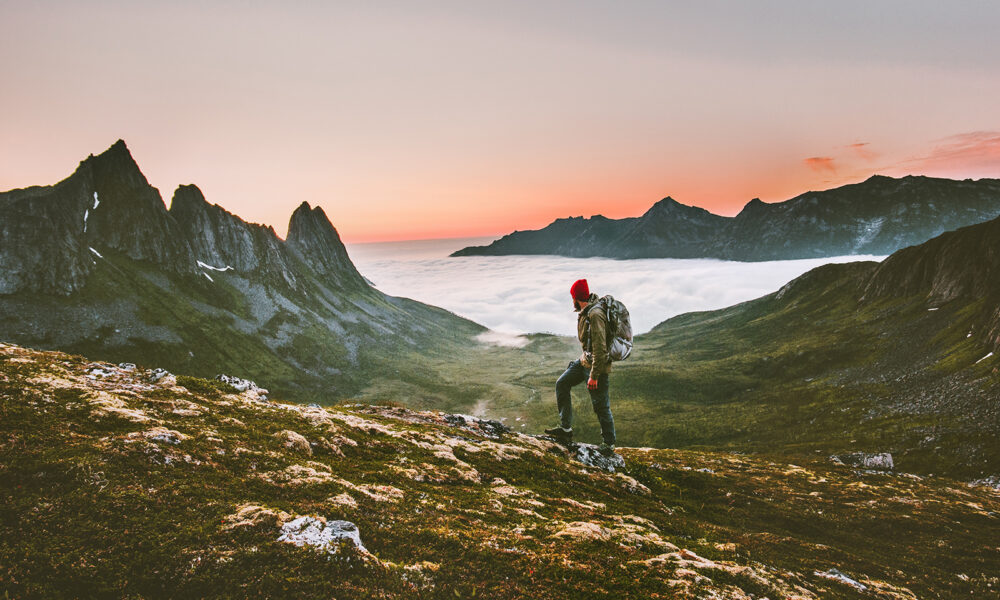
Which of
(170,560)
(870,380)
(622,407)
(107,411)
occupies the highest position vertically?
(107,411)

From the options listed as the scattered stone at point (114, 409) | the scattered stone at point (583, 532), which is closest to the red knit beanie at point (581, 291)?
the scattered stone at point (583, 532)

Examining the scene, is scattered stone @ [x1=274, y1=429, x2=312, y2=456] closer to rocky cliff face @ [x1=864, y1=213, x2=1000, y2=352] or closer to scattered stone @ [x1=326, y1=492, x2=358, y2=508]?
scattered stone @ [x1=326, y1=492, x2=358, y2=508]

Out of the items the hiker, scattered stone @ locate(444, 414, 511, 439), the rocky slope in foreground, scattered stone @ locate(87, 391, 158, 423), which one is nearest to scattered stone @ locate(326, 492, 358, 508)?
the rocky slope in foreground

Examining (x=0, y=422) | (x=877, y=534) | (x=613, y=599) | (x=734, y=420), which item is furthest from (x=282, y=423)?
(x=734, y=420)

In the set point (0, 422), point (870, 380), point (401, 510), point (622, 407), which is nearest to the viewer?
point (0, 422)

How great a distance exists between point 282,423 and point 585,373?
15492mm

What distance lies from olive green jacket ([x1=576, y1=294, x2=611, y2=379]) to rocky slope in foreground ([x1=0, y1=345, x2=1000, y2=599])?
604 centimetres

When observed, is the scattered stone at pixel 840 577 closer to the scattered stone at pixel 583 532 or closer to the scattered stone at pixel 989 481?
the scattered stone at pixel 583 532

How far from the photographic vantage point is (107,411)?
14828 millimetres

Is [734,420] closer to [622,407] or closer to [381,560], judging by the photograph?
[622,407]

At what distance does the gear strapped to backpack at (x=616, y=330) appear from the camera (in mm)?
21302

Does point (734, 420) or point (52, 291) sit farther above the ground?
point (52, 291)

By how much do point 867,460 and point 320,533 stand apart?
357ft

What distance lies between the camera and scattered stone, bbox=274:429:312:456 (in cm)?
1709
